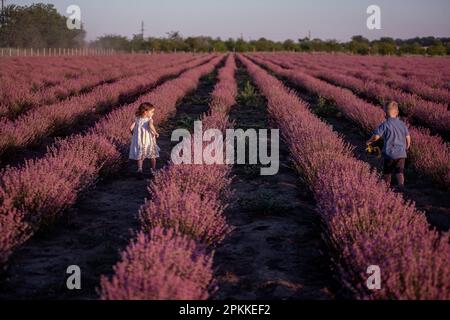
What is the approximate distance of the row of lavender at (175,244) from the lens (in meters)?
2.64

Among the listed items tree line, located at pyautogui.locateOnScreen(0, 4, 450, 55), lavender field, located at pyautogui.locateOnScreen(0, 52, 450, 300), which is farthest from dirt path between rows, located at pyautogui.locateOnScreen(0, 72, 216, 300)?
tree line, located at pyautogui.locateOnScreen(0, 4, 450, 55)

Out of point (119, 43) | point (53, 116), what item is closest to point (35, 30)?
point (119, 43)

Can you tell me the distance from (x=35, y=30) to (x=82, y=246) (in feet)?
219

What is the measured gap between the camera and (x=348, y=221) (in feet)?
12.3

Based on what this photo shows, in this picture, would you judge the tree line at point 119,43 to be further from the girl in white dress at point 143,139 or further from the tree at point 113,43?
the girl in white dress at point 143,139

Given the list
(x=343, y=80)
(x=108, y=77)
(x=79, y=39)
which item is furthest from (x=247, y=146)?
(x=79, y=39)

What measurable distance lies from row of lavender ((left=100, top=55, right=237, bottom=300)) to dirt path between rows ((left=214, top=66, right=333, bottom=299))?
0.60 feet

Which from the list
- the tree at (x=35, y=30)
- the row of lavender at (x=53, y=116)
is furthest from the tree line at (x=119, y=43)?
the row of lavender at (x=53, y=116)

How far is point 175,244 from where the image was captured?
10.7ft

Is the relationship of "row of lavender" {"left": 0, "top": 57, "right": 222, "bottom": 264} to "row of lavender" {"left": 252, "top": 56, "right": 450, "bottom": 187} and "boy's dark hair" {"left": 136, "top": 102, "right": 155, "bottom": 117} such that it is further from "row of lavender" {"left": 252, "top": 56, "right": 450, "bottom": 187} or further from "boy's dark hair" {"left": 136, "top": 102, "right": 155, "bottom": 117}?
"row of lavender" {"left": 252, "top": 56, "right": 450, "bottom": 187}

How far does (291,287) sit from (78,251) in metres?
1.87

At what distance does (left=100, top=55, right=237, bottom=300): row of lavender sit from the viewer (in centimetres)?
264

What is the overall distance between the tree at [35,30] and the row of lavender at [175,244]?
205 feet

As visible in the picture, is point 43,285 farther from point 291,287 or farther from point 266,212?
point 266,212
